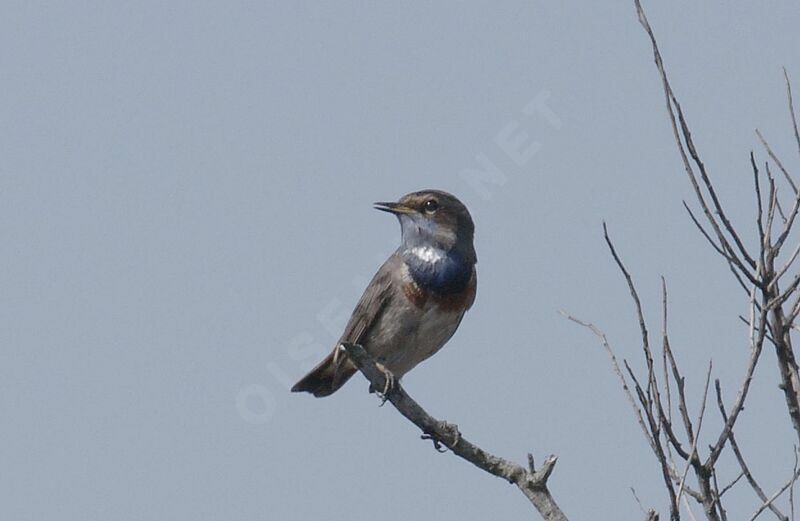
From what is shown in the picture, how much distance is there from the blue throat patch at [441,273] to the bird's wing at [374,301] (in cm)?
16

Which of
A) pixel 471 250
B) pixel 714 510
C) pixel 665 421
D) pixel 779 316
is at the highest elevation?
pixel 471 250

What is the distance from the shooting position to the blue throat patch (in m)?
10.7

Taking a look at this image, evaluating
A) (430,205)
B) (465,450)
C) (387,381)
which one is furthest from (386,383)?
(430,205)

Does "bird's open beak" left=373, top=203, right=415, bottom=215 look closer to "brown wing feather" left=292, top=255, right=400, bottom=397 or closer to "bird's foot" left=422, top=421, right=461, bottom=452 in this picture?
"brown wing feather" left=292, top=255, right=400, bottom=397

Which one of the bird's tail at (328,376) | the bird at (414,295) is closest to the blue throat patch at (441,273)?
the bird at (414,295)

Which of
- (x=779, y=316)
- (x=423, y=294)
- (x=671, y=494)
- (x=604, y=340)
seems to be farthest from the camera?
(x=423, y=294)

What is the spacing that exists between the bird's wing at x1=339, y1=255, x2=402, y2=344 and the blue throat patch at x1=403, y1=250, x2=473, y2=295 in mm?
157

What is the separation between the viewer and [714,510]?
678 centimetres

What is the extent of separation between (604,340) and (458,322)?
135 inches

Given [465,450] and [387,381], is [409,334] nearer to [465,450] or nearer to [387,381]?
[387,381]

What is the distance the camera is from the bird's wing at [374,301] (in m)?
10.8

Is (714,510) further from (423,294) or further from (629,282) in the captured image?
(423,294)

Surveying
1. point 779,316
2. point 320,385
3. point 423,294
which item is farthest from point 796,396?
point 320,385

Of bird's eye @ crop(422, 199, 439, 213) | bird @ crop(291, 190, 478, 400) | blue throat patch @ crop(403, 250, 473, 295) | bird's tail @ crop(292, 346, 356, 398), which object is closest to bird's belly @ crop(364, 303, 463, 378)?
bird @ crop(291, 190, 478, 400)
